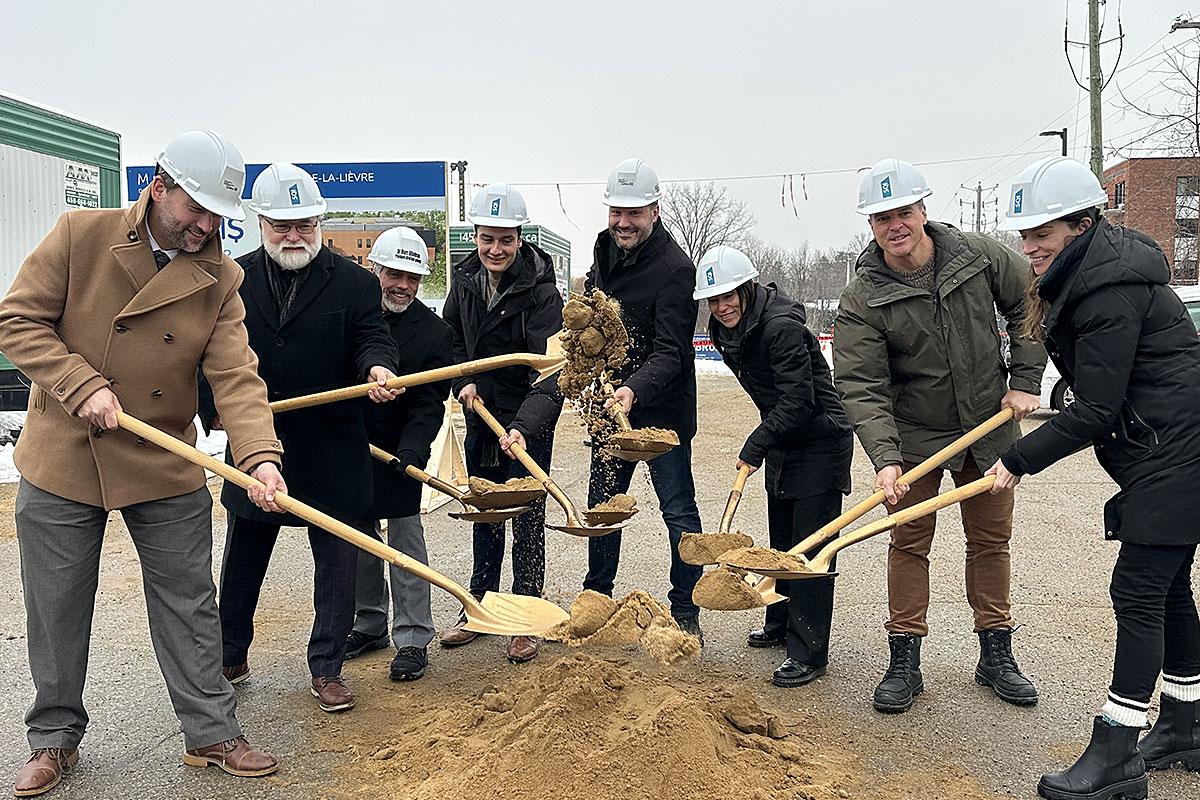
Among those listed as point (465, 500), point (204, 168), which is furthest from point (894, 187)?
point (204, 168)

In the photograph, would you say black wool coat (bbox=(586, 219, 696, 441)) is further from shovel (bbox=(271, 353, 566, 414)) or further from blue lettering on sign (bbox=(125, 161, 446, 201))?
blue lettering on sign (bbox=(125, 161, 446, 201))

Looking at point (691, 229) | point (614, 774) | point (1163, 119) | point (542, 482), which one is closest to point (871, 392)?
point (542, 482)

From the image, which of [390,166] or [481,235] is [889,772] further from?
[390,166]

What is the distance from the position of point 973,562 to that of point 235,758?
318cm

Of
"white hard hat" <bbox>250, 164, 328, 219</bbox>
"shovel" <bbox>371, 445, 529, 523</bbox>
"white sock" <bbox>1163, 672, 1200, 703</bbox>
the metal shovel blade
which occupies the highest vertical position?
"white hard hat" <bbox>250, 164, 328, 219</bbox>

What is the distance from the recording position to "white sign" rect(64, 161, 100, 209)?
13.5 metres

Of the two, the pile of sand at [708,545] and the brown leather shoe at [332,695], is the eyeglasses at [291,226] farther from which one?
the pile of sand at [708,545]

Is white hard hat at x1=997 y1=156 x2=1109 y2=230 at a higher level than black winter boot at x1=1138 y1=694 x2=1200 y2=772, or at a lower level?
higher

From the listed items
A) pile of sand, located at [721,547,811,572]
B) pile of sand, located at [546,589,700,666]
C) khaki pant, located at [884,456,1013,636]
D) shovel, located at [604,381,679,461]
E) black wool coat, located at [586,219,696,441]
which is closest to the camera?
pile of sand, located at [546,589,700,666]

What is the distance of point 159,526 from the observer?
368cm

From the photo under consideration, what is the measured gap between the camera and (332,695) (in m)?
4.32

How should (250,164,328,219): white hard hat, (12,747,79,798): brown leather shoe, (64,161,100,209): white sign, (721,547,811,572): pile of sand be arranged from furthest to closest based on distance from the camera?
(64,161,100,209): white sign
(250,164,328,219): white hard hat
(721,547,811,572): pile of sand
(12,747,79,798): brown leather shoe

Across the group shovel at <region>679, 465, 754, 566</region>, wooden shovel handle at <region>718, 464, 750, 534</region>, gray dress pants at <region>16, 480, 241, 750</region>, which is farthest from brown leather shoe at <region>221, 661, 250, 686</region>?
wooden shovel handle at <region>718, 464, 750, 534</region>

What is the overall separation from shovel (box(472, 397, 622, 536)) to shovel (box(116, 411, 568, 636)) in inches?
18.7
